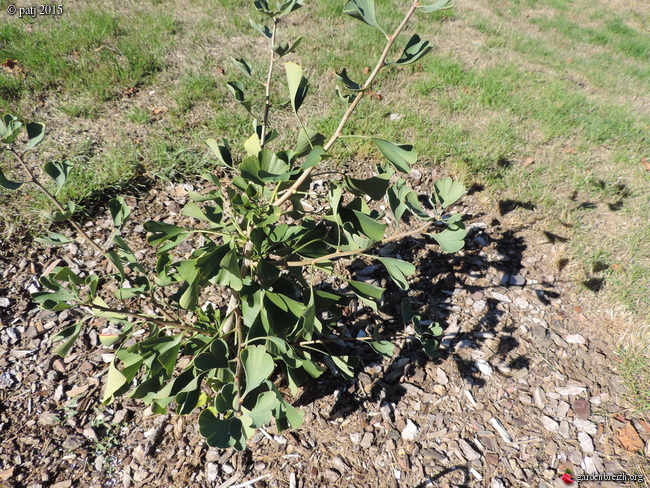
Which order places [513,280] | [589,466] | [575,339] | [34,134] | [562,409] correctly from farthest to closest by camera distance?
[513,280] → [575,339] → [562,409] → [589,466] → [34,134]

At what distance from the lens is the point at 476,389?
85.2 inches

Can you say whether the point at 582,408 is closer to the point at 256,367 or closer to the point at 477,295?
the point at 477,295

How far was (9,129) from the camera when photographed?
1.15 m

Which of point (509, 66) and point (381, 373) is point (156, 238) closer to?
point (381, 373)

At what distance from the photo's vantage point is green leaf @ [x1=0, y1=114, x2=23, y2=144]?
1116mm

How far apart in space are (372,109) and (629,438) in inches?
115

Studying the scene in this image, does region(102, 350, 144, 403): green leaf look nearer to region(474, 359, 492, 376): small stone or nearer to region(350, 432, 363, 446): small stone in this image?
region(350, 432, 363, 446): small stone

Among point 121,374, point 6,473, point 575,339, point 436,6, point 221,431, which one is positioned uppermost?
point 436,6

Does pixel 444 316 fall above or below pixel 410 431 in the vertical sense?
above

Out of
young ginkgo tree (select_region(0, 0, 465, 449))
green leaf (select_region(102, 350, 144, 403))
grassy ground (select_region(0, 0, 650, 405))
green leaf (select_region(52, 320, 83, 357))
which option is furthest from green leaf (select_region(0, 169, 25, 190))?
grassy ground (select_region(0, 0, 650, 405))

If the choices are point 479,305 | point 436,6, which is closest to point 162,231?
point 436,6

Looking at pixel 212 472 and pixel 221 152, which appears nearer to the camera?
pixel 221 152

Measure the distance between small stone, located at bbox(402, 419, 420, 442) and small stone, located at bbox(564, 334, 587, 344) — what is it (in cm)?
114

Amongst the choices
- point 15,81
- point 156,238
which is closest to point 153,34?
point 15,81
